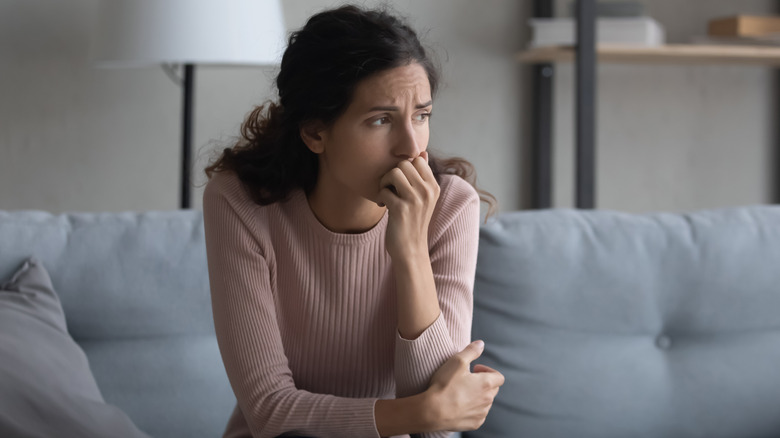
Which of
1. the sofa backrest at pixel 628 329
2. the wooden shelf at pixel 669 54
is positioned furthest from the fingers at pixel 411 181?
the wooden shelf at pixel 669 54

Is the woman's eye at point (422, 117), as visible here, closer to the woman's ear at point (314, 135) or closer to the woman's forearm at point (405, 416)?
the woman's ear at point (314, 135)

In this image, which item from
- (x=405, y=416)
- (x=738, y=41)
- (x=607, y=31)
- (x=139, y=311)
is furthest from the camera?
(x=738, y=41)

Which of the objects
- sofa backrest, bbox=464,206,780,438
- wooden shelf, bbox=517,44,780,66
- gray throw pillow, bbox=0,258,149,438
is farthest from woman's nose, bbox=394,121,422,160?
wooden shelf, bbox=517,44,780,66

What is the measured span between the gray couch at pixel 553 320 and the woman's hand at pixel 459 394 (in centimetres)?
37

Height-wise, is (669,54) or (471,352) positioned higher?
(669,54)

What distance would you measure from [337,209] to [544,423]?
1.80 ft

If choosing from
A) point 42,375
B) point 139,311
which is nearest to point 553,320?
point 139,311

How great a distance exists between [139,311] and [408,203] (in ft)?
1.86

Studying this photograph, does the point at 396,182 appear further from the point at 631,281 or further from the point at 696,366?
the point at 696,366

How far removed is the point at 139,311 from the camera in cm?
128

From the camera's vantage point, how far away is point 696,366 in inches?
52.8

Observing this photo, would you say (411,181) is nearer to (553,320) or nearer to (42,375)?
(553,320)

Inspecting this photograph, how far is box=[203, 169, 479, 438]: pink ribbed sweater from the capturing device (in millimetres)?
1030

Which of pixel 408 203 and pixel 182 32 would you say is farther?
pixel 182 32
